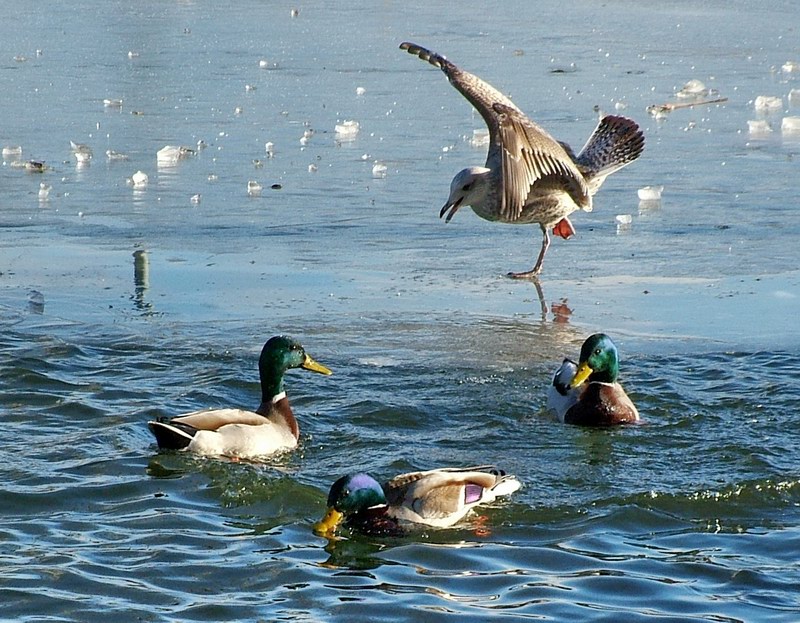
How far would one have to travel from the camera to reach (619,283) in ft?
29.7

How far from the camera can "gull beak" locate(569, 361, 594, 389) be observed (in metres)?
7.02

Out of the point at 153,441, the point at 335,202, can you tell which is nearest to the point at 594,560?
the point at 153,441

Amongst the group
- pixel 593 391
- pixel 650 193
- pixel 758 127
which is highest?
pixel 758 127

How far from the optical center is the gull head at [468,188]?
9172mm

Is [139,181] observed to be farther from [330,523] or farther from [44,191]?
[330,523]

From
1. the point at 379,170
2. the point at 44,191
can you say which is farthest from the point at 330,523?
the point at 379,170

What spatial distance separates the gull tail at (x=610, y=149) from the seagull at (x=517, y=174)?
2 centimetres

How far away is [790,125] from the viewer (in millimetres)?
12727

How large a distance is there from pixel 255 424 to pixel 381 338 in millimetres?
1453

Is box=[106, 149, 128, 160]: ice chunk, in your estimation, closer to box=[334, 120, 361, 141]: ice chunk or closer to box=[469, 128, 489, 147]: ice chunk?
A: box=[334, 120, 361, 141]: ice chunk

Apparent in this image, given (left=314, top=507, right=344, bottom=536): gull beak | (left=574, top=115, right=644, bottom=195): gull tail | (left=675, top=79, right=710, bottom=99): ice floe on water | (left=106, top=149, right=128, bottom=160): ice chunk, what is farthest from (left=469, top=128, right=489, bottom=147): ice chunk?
(left=314, top=507, right=344, bottom=536): gull beak

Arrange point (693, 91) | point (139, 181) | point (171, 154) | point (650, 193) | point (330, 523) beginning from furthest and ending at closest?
point (693, 91) → point (171, 154) → point (139, 181) → point (650, 193) → point (330, 523)

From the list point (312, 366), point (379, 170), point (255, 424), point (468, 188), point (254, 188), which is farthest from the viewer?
point (379, 170)

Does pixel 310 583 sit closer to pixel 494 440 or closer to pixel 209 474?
pixel 209 474
